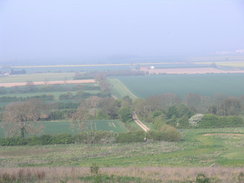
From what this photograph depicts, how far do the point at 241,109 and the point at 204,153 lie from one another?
18672 millimetres

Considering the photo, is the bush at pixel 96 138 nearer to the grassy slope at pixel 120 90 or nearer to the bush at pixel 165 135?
the bush at pixel 165 135

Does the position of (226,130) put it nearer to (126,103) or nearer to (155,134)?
(155,134)

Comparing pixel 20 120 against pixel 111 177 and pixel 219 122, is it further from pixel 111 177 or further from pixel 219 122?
pixel 111 177

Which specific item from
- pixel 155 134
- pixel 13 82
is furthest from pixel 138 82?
pixel 155 134

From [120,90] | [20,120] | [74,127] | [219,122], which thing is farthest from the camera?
[120,90]

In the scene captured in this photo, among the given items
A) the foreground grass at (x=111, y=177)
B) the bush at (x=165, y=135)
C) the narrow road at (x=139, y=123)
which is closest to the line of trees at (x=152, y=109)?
the narrow road at (x=139, y=123)

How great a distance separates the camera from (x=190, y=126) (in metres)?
34.3

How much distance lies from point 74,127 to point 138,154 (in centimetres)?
1028

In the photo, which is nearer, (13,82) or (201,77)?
(13,82)

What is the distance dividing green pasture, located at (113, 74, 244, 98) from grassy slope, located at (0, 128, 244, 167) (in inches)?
973

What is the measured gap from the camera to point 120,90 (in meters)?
55.4

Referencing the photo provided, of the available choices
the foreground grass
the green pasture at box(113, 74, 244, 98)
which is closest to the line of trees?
the green pasture at box(113, 74, 244, 98)

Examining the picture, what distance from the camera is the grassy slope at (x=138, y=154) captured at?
19.0 meters

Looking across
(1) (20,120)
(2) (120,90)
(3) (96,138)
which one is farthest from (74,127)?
(2) (120,90)
